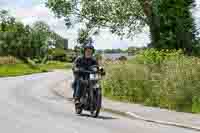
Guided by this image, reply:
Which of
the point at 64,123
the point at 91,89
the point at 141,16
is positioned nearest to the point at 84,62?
the point at 91,89

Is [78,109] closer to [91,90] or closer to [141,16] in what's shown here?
[91,90]

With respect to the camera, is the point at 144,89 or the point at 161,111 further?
the point at 144,89

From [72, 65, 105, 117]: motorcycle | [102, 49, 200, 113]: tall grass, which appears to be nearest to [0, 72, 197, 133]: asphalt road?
[72, 65, 105, 117]: motorcycle

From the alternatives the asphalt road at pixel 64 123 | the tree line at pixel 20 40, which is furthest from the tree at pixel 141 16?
the tree line at pixel 20 40

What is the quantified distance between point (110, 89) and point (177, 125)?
11331 millimetres

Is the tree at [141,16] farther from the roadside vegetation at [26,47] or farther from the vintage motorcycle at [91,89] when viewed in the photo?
the roadside vegetation at [26,47]

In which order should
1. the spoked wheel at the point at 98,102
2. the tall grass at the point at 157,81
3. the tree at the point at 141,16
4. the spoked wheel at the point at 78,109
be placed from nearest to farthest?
the spoked wheel at the point at 98,102 < the spoked wheel at the point at 78,109 < the tall grass at the point at 157,81 < the tree at the point at 141,16

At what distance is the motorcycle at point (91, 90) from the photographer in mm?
17078

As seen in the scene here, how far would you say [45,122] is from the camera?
15750 millimetres

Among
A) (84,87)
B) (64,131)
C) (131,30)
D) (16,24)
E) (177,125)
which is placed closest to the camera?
(64,131)

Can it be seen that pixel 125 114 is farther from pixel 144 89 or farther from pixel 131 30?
pixel 131 30

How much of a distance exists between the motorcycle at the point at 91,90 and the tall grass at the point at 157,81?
2.80 meters

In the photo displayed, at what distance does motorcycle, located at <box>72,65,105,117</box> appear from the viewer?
56.0 ft

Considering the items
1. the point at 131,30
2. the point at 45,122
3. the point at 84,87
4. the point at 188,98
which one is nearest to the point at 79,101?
the point at 84,87
